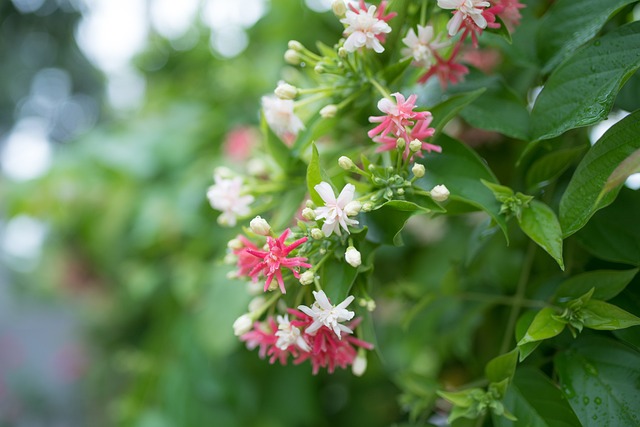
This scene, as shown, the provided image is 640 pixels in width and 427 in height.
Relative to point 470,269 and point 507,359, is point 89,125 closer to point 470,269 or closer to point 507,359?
point 470,269

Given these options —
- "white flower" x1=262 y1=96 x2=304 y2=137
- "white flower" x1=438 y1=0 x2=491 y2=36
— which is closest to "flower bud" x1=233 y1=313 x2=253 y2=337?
"white flower" x1=262 y1=96 x2=304 y2=137

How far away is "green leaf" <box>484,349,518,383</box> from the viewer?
0.40m

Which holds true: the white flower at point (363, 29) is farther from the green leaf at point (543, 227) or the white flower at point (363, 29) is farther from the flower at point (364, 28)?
the green leaf at point (543, 227)

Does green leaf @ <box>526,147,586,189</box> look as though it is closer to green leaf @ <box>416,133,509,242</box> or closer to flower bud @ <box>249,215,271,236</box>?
green leaf @ <box>416,133,509,242</box>

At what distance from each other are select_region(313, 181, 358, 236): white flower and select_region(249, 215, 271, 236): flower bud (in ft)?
0.13

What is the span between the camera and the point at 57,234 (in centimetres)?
133

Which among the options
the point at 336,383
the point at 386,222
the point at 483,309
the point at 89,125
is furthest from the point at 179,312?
the point at 89,125

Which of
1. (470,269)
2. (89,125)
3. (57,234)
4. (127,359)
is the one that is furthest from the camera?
(89,125)

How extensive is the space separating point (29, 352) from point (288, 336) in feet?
6.94

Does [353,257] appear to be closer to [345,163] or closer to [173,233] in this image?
[345,163]

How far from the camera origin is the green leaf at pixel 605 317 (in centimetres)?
36

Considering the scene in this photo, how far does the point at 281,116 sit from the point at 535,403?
0.94 ft

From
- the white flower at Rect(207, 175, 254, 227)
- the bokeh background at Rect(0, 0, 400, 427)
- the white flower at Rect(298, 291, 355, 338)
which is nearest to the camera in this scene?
the white flower at Rect(298, 291, 355, 338)

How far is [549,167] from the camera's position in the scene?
439mm
